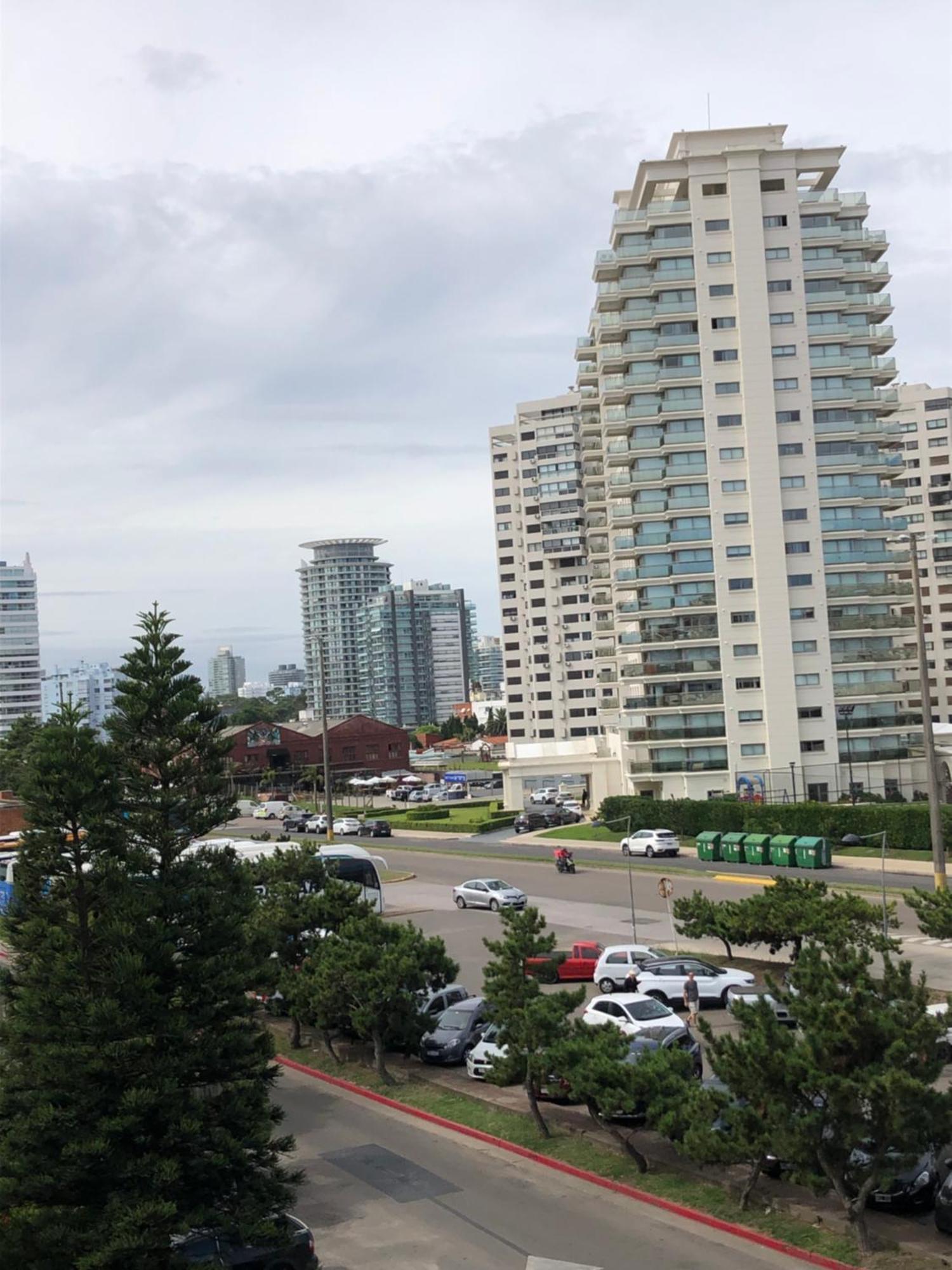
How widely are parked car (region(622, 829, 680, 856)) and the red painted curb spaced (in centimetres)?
3744

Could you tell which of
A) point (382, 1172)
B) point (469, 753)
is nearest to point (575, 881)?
point (382, 1172)

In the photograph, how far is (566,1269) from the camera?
611 inches

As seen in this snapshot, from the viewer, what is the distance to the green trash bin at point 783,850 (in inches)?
2195

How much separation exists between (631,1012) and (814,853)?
3131 centimetres

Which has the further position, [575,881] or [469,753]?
[469,753]

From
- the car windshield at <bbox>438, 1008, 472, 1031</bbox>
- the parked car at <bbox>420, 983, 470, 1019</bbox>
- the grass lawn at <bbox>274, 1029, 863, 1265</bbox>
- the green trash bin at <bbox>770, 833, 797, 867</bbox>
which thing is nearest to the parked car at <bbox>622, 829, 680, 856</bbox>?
the green trash bin at <bbox>770, 833, 797, 867</bbox>

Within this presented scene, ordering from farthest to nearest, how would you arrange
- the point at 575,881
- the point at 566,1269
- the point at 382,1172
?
1. the point at 575,881
2. the point at 382,1172
3. the point at 566,1269

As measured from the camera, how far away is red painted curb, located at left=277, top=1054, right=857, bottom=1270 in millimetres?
15586

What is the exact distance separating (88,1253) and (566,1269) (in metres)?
5.92

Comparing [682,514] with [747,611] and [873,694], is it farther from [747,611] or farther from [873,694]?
[873,694]

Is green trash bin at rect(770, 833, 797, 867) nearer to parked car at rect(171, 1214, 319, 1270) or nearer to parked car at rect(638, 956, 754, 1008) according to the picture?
parked car at rect(638, 956, 754, 1008)

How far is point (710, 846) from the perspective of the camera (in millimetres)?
58938

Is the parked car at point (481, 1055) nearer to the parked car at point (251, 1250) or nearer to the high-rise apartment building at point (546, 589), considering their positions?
the parked car at point (251, 1250)

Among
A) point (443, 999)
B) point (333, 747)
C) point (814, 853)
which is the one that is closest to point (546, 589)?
point (333, 747)
